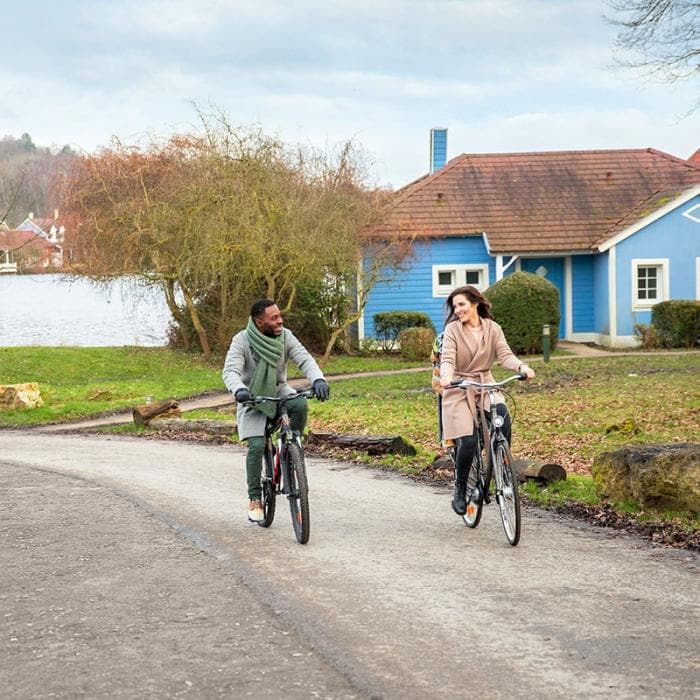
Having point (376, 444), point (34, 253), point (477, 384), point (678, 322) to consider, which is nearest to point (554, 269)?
point (678, 322)

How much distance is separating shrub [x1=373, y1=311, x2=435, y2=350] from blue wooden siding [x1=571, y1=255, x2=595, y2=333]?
474 cm

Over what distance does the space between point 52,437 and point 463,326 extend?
12040mm

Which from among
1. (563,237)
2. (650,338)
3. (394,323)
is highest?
(563,237)

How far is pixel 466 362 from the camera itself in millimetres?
8805

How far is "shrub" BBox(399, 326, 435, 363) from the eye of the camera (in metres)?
32.7

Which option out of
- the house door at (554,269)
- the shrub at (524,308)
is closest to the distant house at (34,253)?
the shrub at (524,308)

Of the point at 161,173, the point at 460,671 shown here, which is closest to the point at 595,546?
the point at 460,671

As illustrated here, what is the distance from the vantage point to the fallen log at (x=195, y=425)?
59.0 ft

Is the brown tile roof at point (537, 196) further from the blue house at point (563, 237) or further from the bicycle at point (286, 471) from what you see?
the bicycle at point (286, 471)

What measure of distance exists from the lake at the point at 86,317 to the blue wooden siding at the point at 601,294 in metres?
12.9

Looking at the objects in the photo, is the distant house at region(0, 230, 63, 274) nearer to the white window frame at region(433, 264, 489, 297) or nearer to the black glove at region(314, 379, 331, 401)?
the white window frame at region(433, 264, 489, 297)

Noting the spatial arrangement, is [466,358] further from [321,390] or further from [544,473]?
[544,473]

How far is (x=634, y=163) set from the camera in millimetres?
Result: 39562

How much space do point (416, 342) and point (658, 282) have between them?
314 inches
